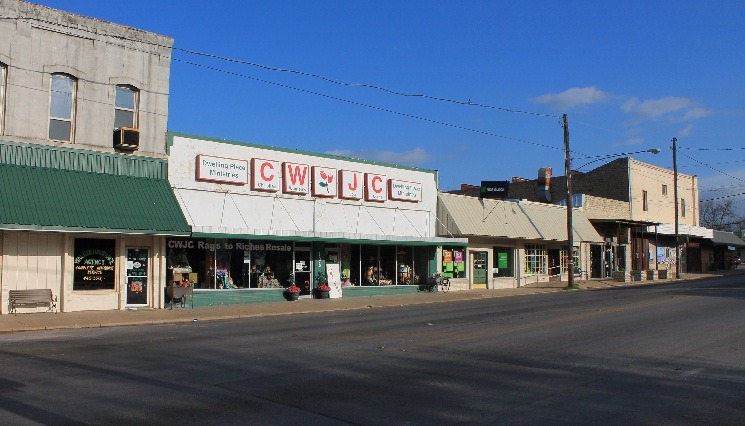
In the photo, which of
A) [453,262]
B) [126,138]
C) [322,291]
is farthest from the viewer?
[453,262]

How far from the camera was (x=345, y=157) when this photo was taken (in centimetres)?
2941

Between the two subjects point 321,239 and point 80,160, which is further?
point 321,239

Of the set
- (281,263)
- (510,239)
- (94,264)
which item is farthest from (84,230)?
(510,239)

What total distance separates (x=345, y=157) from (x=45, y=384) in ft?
69.7

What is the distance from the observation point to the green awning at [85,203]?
62.3 feet

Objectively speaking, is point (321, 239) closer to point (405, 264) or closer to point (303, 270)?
point (303, 270)

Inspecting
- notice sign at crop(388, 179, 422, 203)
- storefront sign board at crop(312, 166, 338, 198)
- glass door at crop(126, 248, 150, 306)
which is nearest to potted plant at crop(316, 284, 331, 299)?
storefront sign board at crop(312, 166, 338, 198)

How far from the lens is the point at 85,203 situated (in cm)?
2033

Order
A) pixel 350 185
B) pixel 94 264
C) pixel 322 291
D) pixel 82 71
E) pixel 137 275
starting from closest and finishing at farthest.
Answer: pixel 94 264
pixel 82 71
pixel 137 275
pixel 322 291
pixel 350 185

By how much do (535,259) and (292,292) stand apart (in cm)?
1912

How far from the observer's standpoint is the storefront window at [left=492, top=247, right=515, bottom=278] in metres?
37.1

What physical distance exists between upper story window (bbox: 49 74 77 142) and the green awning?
1347 millimetres

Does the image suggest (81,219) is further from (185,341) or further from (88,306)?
(185,341)

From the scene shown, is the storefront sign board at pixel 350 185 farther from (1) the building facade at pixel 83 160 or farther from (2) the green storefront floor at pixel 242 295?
(1) the building facade at pixel 83 160
